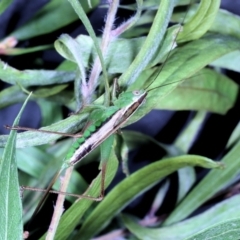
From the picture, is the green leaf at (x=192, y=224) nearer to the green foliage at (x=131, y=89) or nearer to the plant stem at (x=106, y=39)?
the green foliage at (x=131, y=89)

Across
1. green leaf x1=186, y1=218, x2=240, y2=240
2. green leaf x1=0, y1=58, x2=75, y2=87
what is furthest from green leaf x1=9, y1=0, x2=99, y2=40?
green leaf x1=186, y1=218, x2=240, y2=240

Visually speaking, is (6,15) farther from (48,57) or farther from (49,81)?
(49,81)

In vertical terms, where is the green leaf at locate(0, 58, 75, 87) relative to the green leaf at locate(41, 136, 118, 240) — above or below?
above

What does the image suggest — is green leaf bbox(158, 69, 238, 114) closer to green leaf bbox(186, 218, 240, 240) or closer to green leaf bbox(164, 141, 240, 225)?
green leaf bbox(164, 141, 240, 225)

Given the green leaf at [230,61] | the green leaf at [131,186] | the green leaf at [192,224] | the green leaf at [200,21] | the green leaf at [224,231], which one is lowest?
the green leaf at [192,224]

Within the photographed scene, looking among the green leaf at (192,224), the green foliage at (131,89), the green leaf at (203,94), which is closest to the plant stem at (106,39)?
the green foliage at (131,89)

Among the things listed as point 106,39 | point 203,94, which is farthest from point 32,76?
point 203,94
